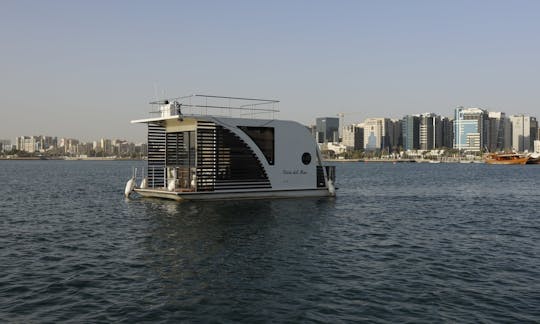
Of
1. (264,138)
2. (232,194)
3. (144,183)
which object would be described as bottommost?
(232,194)

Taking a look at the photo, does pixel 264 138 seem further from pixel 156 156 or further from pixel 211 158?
pixel 156 156

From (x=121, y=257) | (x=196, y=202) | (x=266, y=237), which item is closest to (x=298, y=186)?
(x=196, y=202)

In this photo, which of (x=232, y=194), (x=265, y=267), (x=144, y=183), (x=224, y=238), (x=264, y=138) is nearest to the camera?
(x=265, y=267)

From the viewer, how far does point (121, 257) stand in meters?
18.5

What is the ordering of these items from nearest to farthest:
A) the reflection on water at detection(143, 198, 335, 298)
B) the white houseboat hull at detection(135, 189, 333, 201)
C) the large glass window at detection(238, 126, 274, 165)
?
the reflection on water at detection(143, 198, 335, 298)
the white houseboat hull at detection(135, 189, 333, 201)
the large glass window at detection(238, 126, 274, 165)

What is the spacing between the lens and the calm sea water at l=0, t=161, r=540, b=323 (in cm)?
1261

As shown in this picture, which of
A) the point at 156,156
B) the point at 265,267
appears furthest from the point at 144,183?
the point at 265,267

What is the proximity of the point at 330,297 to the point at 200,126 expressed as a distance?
23.2m

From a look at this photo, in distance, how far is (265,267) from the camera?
17.1 metres

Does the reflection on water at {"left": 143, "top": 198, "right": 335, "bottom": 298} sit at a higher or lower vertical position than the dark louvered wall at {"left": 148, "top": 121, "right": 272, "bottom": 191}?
lower

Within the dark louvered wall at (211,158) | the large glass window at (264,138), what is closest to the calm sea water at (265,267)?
the dark louvered wall at (211,158)

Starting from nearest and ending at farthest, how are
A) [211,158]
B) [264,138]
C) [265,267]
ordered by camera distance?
[265,267], [211,158], [264,138]

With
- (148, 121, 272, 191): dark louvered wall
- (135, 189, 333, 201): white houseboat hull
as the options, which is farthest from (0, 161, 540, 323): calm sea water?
(148, 121, 272, 191): dark louvered wall

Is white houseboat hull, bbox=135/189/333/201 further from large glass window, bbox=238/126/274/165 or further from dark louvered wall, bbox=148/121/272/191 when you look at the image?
large glass window, bbox=238/126/274/165
